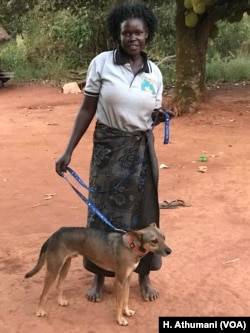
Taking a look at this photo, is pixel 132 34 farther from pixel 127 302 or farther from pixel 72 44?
pixel 72 44

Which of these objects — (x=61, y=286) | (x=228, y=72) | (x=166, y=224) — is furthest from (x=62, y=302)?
(x=228, y=72)

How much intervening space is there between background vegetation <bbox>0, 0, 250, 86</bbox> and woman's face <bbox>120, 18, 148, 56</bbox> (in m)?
11.4

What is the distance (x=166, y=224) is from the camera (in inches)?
173

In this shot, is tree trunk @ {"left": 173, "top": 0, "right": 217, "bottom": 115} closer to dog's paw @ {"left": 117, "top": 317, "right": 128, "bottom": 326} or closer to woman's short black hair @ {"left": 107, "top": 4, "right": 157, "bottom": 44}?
woman's short black hair @ {"left": 107, "top": 4, "right": 157, "bottom": 44}

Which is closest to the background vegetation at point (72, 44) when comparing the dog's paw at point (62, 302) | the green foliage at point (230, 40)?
the green foliage at point (230, 40)

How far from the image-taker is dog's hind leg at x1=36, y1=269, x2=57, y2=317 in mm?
2896

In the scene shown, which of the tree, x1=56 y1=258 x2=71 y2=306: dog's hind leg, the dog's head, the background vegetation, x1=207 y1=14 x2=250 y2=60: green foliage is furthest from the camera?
x1=207 y1=14 x2=250 y2=60: green foliage

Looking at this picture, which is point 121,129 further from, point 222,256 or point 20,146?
point 20,146

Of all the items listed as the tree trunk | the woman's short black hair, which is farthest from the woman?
the tree trunk

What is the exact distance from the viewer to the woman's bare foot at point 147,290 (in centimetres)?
313

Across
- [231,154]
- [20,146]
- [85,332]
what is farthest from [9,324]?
[20,146]

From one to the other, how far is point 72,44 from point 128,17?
46.7ft

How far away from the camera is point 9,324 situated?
2875 mm

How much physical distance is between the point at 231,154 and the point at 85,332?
439cm
